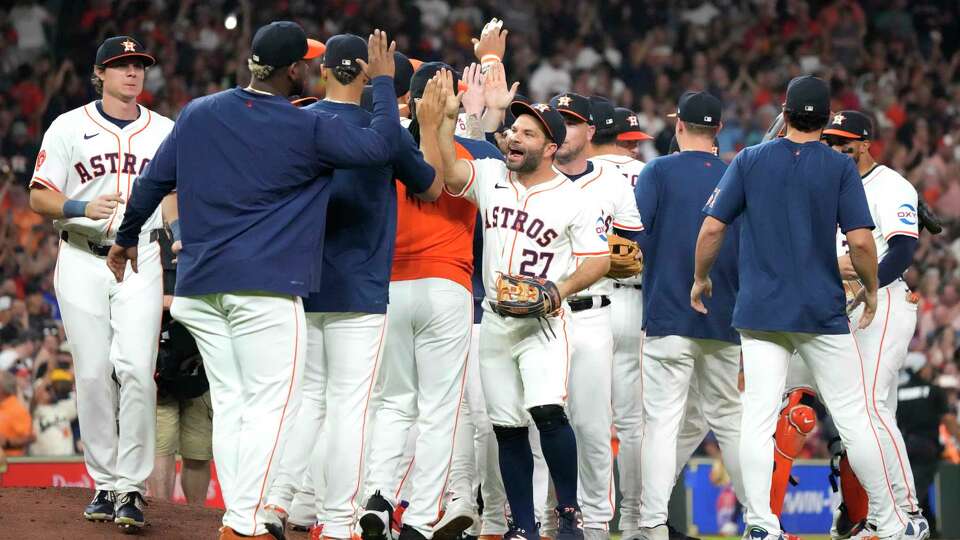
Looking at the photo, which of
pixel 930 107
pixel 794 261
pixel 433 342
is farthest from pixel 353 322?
pixel 930 107

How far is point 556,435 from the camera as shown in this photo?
673cm

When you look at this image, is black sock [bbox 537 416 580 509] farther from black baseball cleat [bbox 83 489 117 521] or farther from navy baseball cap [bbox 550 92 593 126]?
black baseball cleat [bbox 83 489 117 521]

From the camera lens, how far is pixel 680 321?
7.66 m

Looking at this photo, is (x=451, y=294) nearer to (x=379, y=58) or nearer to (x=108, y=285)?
(x=379, y=58)

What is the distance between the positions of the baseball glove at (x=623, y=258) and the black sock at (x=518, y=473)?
1.09 metres

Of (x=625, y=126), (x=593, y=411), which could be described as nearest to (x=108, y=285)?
(x=593, y=411)

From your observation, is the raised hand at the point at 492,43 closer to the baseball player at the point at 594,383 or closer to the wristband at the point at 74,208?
the baseball player at the point at 594,383

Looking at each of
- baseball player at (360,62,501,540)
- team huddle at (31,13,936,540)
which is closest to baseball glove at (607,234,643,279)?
team huddle at (31,13,936,540)

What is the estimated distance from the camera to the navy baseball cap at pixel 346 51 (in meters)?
6.32

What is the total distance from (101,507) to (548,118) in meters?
3.04

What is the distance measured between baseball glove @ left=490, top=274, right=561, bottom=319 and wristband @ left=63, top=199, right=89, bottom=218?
213 centimetres

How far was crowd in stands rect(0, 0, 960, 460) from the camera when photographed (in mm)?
16125

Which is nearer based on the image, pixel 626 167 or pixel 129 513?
pixel 129 513

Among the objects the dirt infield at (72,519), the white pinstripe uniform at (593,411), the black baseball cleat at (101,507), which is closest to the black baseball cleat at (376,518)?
the dirt infield at (72,519)
